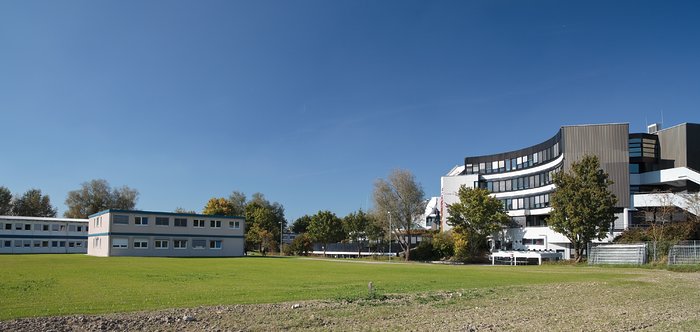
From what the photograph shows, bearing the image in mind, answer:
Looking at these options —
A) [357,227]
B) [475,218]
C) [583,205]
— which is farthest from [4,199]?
[583,205]

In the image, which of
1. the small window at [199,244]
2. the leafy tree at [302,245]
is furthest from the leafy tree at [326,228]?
the small window at [199,244]

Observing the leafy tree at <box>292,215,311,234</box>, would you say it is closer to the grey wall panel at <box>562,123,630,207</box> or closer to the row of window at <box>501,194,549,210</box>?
the row of window at <box>501,194,549,210</box>

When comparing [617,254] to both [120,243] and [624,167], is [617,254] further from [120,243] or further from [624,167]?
[120,243]

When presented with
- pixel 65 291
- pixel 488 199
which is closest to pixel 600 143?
pixel 488 199

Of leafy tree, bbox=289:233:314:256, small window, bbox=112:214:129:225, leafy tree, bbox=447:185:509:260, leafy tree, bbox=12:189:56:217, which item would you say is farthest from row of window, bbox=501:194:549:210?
leafy tree, bbox=12:189:56:217

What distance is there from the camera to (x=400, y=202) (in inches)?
3575

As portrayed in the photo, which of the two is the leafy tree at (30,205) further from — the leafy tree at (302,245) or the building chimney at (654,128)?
the building chimney at (654,128)

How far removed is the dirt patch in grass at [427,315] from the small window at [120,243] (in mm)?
67898

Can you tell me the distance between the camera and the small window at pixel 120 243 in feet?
259

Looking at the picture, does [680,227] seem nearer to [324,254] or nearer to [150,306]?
[150,306]

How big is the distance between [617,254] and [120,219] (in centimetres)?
6500

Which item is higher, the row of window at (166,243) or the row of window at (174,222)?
the row of window at (174,222)

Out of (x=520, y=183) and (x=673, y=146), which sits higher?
(x=673, y=146)

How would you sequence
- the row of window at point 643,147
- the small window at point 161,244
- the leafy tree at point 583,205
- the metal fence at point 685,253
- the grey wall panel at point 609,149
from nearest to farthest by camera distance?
1. the metal fence at point 685,253
2. the leafy tree at point 583,205
3. the grey wall panel at point 609,149
4. the row of window at point 643,147
5. the small window at point 161,244
